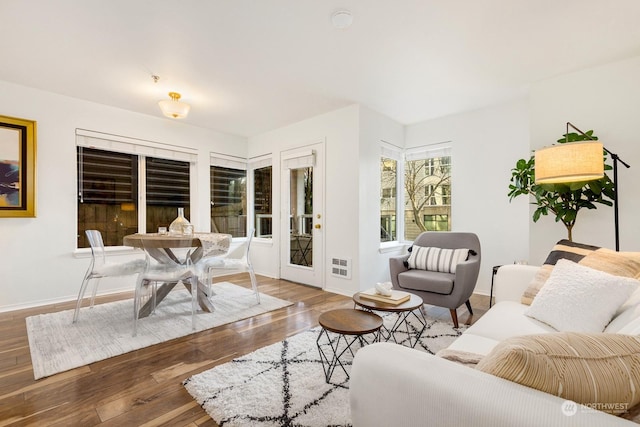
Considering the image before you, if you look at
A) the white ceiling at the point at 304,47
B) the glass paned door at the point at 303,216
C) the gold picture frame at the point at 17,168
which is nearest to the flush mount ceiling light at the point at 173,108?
the white ceiling at the point at 304,47

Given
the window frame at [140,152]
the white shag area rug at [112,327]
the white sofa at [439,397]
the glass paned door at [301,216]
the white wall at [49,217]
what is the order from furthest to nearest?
the glass paned door at [301,216], the window frame at [140,152], the white wall at [49,217], the white shag area rug at [112,327], the white sofa at [439,397]

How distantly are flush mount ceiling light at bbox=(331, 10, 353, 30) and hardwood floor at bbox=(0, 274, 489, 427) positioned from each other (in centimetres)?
252

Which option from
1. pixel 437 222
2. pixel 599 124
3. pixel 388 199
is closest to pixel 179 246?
pixel 388 199

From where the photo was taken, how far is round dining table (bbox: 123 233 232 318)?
2.80 meters

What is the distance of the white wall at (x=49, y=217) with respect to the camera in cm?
332

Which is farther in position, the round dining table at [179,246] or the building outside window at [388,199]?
the building outside window at [388,199]

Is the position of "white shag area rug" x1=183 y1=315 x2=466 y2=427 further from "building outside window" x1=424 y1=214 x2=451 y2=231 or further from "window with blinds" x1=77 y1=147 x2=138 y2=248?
"window with blinds" x1=77 y1=147 x2=138 y2=248

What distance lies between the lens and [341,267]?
13.4 ft

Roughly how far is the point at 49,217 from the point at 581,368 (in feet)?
15.6

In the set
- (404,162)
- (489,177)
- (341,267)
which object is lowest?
(341,267)

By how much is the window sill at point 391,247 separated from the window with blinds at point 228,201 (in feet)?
8.67

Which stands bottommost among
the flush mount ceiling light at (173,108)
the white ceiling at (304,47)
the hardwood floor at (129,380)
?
the hardwood floor at (129,380)

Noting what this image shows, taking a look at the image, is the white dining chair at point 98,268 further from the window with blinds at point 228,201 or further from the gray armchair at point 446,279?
the gray armchair at point 446,279

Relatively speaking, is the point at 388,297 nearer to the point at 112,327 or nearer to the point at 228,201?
the point at 112,327
